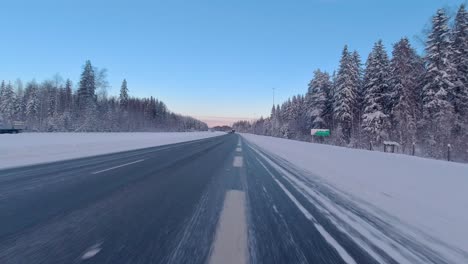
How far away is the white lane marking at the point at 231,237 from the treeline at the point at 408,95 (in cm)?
2085

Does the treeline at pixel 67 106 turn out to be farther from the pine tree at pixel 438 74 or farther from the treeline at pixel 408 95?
the pine tree at pixel 438 74

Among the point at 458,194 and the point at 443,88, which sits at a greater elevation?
the point at 443,88

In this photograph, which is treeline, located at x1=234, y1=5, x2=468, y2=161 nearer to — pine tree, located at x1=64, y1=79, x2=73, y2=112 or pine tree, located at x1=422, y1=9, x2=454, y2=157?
pine tree, located at x1=422, y1=9, x2=454, y2=157

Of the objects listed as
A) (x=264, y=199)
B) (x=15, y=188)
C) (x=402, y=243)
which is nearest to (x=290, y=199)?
(x=264, y=199)

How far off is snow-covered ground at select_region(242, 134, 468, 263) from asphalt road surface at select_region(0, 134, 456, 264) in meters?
0.65

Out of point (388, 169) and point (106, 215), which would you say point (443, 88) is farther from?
point (106, 215)

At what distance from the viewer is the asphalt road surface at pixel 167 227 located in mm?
2734

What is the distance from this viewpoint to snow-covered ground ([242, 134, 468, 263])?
3938mm

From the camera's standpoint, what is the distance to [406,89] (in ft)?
110

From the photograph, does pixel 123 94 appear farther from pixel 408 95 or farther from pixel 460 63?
pixel 460 63

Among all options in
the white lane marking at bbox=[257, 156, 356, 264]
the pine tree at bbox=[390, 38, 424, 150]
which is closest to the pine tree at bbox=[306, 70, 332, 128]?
the pine tree at bbox=[390, 38, 424, 150]

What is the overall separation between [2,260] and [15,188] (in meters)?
4.26

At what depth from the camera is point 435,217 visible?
4.56 metres

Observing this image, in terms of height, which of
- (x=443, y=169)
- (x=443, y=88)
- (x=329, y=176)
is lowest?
(x=329, y=176)
